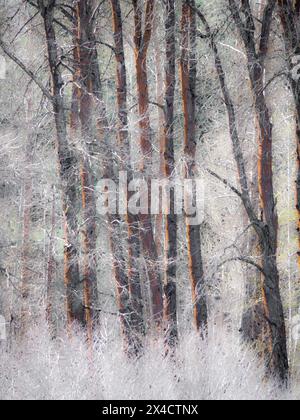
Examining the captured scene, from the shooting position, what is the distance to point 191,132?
65.2 feet

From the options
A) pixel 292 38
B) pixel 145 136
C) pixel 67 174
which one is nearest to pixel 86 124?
pixel 67 174

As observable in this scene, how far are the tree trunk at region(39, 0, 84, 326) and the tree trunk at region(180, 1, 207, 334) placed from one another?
7.80 feet

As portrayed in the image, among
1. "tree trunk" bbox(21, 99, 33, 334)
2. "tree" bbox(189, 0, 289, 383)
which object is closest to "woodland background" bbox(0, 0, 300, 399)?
"tree" bbox(189, 0, 289, 383)

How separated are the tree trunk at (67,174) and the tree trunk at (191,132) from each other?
2.38 metres

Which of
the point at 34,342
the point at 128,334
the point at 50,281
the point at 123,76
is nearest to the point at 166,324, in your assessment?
the point at 128,334

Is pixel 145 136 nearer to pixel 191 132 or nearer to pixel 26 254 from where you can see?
pixel 191 132

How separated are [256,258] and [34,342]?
451cm

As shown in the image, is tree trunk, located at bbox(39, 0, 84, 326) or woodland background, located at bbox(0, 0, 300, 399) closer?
woodland background, located at bbox(0, 0, 300, 399)

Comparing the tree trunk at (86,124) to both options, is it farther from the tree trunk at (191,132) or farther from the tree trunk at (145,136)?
the tree trunk at (191,132)

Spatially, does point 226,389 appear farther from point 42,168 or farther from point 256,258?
point 42,168

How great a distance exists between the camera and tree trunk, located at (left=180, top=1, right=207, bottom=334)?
63.4ft

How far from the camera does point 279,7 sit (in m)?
17.4

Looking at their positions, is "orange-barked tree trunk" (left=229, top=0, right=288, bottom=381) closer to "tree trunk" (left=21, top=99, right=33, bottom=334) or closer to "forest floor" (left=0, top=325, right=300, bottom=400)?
"forest floor" (left=0, top=325, right=300, bottom=400)

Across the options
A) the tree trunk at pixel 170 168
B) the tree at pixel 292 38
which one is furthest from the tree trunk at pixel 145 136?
the tree at pixel 292 38
